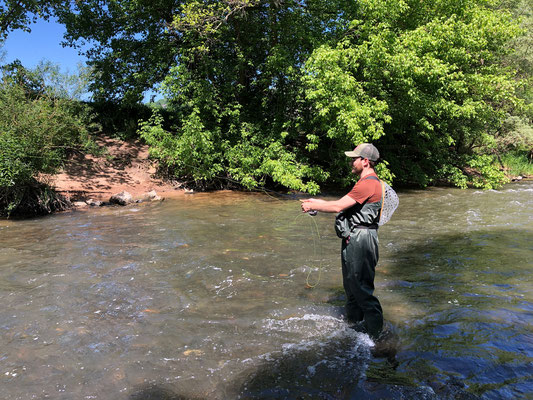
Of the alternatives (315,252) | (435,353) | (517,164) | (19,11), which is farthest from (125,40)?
(517,164)

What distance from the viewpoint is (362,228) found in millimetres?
4055

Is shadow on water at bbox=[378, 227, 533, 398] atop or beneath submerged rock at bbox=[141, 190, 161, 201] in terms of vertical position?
beneath

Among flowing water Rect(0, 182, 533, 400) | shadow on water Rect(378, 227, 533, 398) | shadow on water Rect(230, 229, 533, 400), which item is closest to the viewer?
shadow on water Rect(230, 229, 533, 400)

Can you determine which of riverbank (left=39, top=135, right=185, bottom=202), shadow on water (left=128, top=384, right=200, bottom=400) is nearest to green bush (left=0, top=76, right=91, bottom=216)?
riverbank (left=39, top=135, right=185, bottom=202)

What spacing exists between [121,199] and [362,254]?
10.8 metres

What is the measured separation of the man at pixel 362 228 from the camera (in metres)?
3.98

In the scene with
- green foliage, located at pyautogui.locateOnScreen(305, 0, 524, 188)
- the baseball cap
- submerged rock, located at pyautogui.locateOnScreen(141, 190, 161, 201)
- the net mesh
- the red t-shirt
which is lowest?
submerged rock, located at pyautogui.locateOnScreen(141, 190, 161, 201)

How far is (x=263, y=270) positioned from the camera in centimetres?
657

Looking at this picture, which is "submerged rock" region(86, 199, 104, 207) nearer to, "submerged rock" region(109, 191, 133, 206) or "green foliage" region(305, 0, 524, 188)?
"submerged rock" region(109, 191, 133, 206)

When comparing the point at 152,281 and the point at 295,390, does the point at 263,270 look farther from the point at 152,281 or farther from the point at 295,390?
the point at 295,390

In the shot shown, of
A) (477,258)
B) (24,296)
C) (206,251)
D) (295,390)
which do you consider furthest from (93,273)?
(477,258)

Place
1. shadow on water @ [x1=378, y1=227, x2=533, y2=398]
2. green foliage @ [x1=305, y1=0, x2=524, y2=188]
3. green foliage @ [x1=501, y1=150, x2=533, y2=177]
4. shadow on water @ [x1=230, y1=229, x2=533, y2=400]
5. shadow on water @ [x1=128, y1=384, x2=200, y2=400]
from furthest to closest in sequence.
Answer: green foliage @ [x1=501, y1=150, x2=533, y2=177] < green foliage @ [x1=305, y1=0, x2=524, y2=188] < shadow on water @ [x1=378, y1=227, x2=533, y2=398] < shadow on water @ [x1=230, y1=229, x2=533, y2=400] < shadow on water @ [x1=128, y1=384, x2=200, y2=400]

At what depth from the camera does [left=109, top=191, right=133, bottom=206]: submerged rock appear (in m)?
13.1

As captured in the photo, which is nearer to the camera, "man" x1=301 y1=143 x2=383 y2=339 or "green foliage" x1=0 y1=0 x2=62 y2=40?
"man" x1=301 y1=143 x2=383 y2=339
